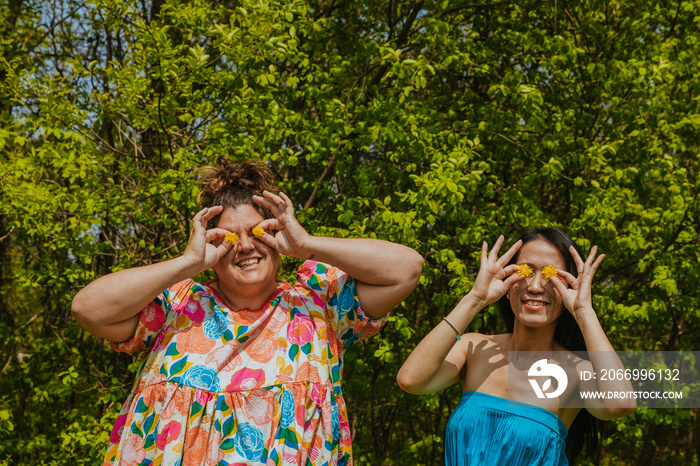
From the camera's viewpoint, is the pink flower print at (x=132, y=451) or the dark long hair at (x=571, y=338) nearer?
the pink flower print at (x=132, y=451)

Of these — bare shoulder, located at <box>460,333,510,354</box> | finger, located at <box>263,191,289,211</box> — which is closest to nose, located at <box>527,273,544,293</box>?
bare shoulder, located at <box>460,333,510,354</box>

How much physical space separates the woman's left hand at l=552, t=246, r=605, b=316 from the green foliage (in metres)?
1.28

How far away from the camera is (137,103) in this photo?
404cm

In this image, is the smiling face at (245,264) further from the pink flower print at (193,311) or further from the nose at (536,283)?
the nose at (536,283)

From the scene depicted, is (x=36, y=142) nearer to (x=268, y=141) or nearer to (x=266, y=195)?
(x=268, y=141)

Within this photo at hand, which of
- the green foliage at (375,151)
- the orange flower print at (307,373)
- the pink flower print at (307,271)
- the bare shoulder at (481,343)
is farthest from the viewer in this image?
the green foliage at (375,151)

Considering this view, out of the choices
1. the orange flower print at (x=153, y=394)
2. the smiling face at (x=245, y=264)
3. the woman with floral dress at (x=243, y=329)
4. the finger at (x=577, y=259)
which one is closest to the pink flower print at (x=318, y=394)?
the woman with floral dress at (x=243, y=329)

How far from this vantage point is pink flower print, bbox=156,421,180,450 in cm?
199

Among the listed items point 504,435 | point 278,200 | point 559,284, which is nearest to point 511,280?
point 559,284

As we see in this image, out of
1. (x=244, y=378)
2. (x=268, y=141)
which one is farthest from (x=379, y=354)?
(x=244, y=378)

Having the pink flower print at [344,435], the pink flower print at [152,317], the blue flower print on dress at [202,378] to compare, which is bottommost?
the pink flower print at [344,435]

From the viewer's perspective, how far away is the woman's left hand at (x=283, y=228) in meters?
2.13

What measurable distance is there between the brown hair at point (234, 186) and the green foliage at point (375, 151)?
135 cm

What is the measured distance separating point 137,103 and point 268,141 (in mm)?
850
